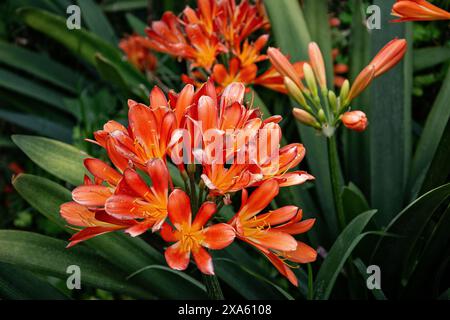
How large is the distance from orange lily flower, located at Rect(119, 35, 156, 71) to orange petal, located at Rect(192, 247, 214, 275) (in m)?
1.22

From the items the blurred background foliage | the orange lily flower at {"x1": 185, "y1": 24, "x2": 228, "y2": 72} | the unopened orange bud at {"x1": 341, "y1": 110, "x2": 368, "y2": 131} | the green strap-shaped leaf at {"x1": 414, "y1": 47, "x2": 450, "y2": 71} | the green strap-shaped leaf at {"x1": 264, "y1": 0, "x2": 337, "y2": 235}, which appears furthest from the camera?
the green strap-shaped leaf at {"x1": 414, "y1": 47, "x2": 450, "y2": 71}

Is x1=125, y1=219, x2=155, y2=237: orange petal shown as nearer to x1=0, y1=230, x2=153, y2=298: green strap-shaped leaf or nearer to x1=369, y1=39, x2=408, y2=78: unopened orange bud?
x1=0, y1=230, x2=153, y2=298: green strap-shaped leaf

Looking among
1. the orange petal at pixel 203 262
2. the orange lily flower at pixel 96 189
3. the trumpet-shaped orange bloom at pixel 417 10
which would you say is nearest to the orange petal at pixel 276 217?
the orange petal at pixel 203 262

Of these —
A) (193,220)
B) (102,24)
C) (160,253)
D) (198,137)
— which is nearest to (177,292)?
(160,253)

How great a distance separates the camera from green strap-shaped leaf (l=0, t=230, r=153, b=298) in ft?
3.95

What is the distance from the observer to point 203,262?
0.89m

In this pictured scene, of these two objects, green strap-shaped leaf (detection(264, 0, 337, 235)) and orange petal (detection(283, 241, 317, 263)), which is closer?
orange petal (detection(283, 241, 317, 263))

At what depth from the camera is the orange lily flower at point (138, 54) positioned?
79.3 inches

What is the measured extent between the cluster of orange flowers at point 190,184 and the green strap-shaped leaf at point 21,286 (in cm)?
32

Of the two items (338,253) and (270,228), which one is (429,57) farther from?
(270,228)

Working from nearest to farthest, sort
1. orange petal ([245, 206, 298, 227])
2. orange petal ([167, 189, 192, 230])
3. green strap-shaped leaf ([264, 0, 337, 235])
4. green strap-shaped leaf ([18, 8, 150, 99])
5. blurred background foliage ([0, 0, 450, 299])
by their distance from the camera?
orange petal ([167, 189, 192, 230])
orange petal ([245, 206, 298, 227])
blurred background foliage ([0, 0, 450, 299])
green strap-shaped leaf ([264, 0, 337, 235])
green strap-shaped leaf ([18, 8, 150, 99])

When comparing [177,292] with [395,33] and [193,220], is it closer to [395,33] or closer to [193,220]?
[193,220]

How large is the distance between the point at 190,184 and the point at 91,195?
150mm

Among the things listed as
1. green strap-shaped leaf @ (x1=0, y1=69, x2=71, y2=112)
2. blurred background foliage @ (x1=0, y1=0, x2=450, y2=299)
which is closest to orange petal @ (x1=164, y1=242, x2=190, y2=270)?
blurred background foliage @ (x1=0, y1=0, x2=450, y2=299)
